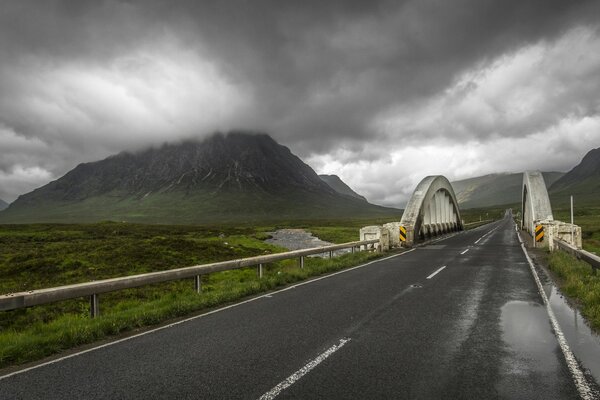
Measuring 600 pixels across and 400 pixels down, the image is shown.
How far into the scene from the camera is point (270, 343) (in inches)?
235

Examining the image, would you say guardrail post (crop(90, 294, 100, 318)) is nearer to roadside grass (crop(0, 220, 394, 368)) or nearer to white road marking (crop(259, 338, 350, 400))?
roadside grass (crop(0, 220, 394, 368))

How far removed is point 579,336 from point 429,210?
1160 inches

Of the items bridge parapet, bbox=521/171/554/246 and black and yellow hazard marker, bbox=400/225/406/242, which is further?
bridge parapet, bbox=521/171/554/246

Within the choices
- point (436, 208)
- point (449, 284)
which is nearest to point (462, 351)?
point (449, 284)

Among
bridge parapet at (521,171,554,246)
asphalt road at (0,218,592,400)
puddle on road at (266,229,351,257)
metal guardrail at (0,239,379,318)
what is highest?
bridge parapet at (521,171,554,246)

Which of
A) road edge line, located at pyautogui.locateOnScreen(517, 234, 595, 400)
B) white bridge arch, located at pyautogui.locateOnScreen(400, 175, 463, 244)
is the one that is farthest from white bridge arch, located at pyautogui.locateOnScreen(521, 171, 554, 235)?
road edge line, located at pyautogui.locateOnScreen(517, 234, 595, 400)

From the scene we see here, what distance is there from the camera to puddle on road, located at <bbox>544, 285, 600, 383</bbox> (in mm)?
5073

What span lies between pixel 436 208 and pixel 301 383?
35.3 meters

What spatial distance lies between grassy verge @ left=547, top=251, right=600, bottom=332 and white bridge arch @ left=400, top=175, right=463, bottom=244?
12.2m

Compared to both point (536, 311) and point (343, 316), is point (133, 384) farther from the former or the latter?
point (536, 311)

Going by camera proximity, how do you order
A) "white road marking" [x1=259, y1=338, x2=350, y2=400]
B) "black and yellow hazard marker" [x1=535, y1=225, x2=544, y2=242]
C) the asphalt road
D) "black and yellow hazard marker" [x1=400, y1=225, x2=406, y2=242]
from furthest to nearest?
"black and yellow hazard marker" [x1=400, y1=225, x2=406, y2=242]
"black and yellow hazard marker" [x1=535, y1=225, x2=544, y2=242]
the asphalt road
"white road marking" [x1=259, y1=338, x2=350, y2=400]

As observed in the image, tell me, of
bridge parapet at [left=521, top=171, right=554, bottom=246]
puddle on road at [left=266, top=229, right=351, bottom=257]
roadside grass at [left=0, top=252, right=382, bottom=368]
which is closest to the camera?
roadside grass at [left=0, top=252, right=382, bottom=368]

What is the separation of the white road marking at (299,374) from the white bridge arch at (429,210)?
69.7ft

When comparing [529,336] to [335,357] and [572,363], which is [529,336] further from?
[335,357]
